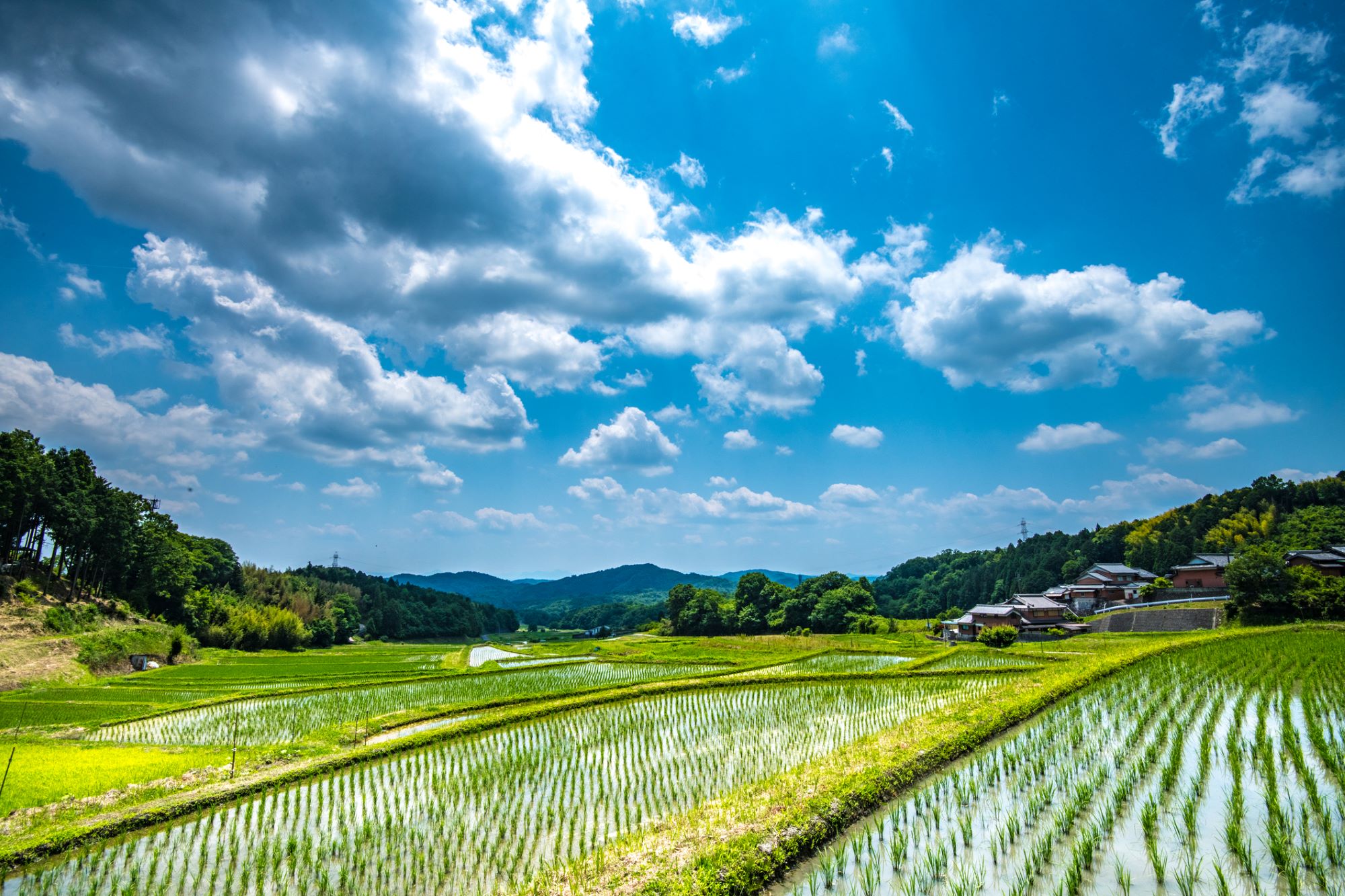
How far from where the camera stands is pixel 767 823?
23.3ft

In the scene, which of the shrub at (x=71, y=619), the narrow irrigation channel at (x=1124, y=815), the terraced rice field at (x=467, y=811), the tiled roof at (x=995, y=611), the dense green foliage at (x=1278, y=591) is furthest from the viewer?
the tiled roof at (x=995, y=611)

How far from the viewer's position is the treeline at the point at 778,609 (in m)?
54.3

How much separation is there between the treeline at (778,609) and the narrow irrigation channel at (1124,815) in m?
41.7

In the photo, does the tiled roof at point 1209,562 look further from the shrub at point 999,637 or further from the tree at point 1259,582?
the shrub at point 999,637

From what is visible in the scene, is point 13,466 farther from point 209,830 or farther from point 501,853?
point 501,853

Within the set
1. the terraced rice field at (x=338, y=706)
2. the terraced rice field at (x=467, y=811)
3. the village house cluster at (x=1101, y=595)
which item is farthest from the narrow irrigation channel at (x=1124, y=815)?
the village house cluster at (x=1101, y=595)

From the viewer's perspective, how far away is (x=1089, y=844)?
6.16m

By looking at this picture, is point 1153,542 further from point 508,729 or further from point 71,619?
point 71,619

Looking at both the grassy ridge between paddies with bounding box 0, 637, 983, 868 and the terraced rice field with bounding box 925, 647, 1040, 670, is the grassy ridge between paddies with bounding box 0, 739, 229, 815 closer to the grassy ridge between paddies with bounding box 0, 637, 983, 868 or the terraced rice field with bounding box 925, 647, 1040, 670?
the grassy ridge between paddies with bounding box 0, 637, 983, 868

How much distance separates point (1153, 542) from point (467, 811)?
85.3 meters

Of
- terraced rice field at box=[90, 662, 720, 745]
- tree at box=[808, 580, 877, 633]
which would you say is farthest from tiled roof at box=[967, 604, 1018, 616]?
terraced rice field at box=[90, 662, 720, 745]

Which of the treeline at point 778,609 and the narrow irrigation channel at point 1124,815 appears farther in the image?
the treeline at point 778,609

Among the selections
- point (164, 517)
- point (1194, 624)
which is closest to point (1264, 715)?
point (1194, 624)

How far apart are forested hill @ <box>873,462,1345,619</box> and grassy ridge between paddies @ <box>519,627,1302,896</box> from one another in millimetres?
58267
